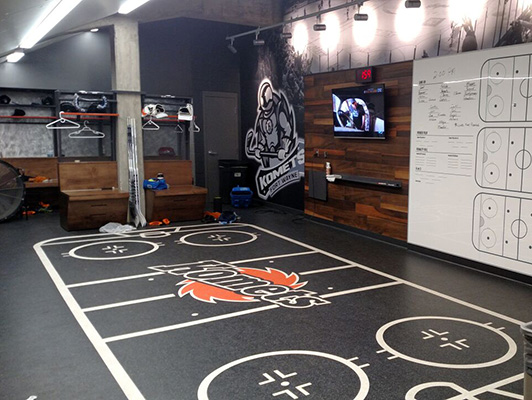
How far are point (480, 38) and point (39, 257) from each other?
19.1ft

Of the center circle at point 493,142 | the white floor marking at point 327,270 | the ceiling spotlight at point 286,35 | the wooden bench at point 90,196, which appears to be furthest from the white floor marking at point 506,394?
the ceiling spotlight at point 286,35

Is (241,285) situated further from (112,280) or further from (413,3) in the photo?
(413,3)

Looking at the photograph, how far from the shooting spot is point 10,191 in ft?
26.7

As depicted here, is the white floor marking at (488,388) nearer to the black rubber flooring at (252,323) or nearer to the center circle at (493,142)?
the black rubber flooring at (252,323)

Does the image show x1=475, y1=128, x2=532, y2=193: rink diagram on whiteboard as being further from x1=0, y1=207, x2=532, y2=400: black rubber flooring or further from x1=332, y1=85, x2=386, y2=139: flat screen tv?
x1=332, y1=85, x2=386, y2=139: flat screen tv

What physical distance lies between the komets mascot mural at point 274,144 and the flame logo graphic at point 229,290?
391 centimetres

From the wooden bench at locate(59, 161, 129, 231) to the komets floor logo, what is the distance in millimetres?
2557

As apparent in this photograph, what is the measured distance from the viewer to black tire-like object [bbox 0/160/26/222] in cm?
798

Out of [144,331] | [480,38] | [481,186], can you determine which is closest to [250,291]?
[144,331]

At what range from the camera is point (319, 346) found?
12.1ft

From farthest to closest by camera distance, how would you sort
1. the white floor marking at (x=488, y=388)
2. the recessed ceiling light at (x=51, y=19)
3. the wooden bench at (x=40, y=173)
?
the wooden bench at (x=40, y=173)
the recessed ceiling light at (x=51, y=19)
the white floor marking at (x=488, y=388)

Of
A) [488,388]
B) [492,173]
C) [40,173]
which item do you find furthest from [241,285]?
[40,173]

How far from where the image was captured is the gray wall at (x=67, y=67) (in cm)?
962

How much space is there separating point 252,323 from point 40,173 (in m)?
7.19
